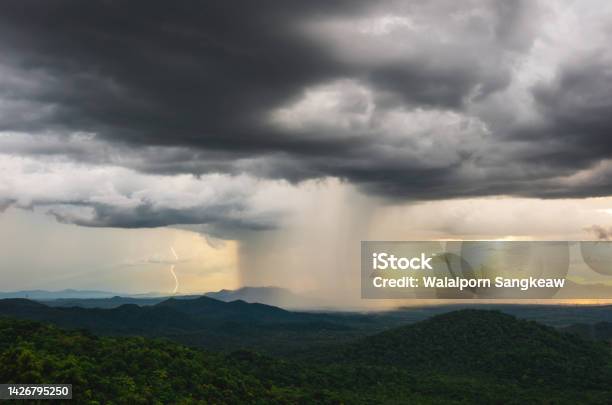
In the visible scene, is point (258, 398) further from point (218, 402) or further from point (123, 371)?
point (123, 371)

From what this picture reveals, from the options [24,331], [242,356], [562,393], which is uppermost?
[24,331]

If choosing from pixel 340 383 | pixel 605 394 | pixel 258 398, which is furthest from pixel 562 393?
pixel 258 398

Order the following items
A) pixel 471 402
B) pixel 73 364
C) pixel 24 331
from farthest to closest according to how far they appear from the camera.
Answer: pixel 471 402
pixel 24 331
pixel 73 364

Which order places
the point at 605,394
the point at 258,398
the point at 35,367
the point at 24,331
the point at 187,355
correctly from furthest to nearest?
the point at 605,394
the point at 187,355
the point at 258,398
the point at 24,331
the point at 35,367

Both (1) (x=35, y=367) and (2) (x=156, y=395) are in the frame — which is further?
(2) (x=156, y=395)

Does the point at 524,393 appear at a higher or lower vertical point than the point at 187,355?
lower

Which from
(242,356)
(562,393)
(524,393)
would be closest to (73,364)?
(242,356)

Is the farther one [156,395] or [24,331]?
[24,331]

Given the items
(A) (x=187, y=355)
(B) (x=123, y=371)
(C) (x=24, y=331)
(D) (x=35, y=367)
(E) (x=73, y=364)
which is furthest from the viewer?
(A) (x=187, y=355)

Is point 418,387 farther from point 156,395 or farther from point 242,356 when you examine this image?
point 156,395
